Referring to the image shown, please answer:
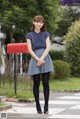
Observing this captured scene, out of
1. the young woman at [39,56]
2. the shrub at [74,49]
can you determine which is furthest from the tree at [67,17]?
the young woman at [39,56]

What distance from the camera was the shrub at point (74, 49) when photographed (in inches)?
1208

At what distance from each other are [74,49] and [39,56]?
69.7 ft

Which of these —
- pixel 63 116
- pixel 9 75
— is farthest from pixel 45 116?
pixel 9 75

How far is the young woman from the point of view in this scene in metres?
9.57

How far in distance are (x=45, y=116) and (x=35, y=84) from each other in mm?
668

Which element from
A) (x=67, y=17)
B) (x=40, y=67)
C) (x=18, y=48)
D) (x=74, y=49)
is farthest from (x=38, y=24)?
(x=67, y=17)

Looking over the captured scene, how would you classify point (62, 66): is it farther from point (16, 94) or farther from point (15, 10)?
point (16, 94)

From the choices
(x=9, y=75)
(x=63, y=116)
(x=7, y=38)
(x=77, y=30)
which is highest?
(x=63, y=116)

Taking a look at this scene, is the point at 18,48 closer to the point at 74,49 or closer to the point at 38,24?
the point at 38,24

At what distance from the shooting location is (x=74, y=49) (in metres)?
30.8

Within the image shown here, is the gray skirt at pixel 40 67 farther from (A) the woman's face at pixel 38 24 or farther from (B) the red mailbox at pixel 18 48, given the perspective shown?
(B) the red mailbox at pixel 18 48

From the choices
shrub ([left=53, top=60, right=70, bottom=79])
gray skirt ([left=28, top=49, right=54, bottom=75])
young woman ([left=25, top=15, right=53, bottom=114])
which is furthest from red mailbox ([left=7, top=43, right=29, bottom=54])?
shrub ([left=53, top=60, right=70, bottom=79])

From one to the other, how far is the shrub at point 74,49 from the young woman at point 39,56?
20864 mm

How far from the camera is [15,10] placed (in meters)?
29.6
